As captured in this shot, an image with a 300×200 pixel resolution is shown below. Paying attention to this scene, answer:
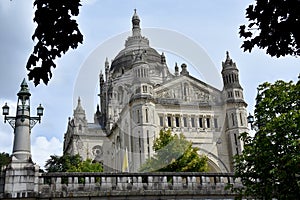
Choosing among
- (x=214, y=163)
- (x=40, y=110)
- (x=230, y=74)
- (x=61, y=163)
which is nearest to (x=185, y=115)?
(x=214, y=163)

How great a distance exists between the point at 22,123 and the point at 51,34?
11344 millimetres

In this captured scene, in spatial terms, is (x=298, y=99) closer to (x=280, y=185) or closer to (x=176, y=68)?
(x=280, y=185)

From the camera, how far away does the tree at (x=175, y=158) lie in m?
33.9

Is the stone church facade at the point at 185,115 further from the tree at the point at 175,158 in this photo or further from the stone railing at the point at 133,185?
the stone railing at the point at 133,185

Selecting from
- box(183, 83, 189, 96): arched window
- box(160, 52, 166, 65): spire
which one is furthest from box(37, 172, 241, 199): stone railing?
box(160, 52, 166, 65): spire

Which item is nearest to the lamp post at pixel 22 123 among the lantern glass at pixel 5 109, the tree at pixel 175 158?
the lantern glass at pixel 5 109

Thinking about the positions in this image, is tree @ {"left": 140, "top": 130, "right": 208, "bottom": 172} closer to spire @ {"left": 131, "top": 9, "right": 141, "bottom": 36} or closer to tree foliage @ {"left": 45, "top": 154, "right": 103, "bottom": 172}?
tree foliage @ {"left": 45, "top": 154, "right": 103, "bottom": 172}

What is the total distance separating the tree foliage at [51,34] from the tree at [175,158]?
27.5 meters

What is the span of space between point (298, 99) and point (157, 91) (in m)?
39.0

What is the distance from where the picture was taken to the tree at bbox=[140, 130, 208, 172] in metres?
33.9

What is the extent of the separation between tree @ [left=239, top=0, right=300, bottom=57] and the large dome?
68.2 m

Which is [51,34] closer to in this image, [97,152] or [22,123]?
[22,123]

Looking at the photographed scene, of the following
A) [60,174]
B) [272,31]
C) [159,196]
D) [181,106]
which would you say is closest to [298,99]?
[159,196]

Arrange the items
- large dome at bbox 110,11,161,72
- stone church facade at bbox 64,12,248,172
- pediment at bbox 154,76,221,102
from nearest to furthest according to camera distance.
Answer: stone church facade at bbox 64,12,248,172
pediment at bbox 154,76,221,102
large dome at bbox 110,11,161,72
